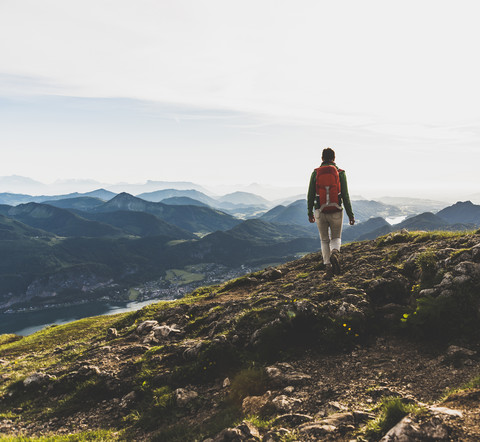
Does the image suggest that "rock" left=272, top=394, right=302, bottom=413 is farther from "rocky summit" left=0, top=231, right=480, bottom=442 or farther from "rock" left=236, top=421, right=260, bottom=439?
"rock" left=236, top=421, right=260, bottom=439

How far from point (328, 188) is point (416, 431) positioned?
10.3 metres

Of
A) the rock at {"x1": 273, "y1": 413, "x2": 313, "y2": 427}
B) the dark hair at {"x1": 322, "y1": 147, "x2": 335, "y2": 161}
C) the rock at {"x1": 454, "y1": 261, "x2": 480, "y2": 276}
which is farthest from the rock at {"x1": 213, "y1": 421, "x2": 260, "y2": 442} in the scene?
the dark hair at {"x1": 322, "y1": 147, "x2": 335, "y2": 161}

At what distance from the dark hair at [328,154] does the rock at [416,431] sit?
11381 millimetres

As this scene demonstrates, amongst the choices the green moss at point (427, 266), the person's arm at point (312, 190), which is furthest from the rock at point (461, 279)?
the person's arm at point (312, 190)

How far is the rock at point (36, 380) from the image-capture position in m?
11.3

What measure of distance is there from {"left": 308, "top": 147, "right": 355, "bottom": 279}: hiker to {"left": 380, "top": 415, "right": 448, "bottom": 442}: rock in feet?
28.5

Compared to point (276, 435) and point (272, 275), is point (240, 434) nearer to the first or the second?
point (276, 435)

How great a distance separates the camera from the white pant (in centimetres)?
1396

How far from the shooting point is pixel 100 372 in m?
10.8

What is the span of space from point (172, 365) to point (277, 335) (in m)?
4.06

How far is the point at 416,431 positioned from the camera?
15.3 feet

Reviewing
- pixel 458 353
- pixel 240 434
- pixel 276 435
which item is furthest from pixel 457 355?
pixel 240 434

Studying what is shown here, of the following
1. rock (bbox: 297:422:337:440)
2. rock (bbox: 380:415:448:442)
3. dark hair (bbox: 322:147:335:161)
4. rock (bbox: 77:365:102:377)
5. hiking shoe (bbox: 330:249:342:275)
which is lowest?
rock (bbox: 77:365:102:377)

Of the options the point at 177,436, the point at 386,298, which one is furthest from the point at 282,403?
the point at 386,298
